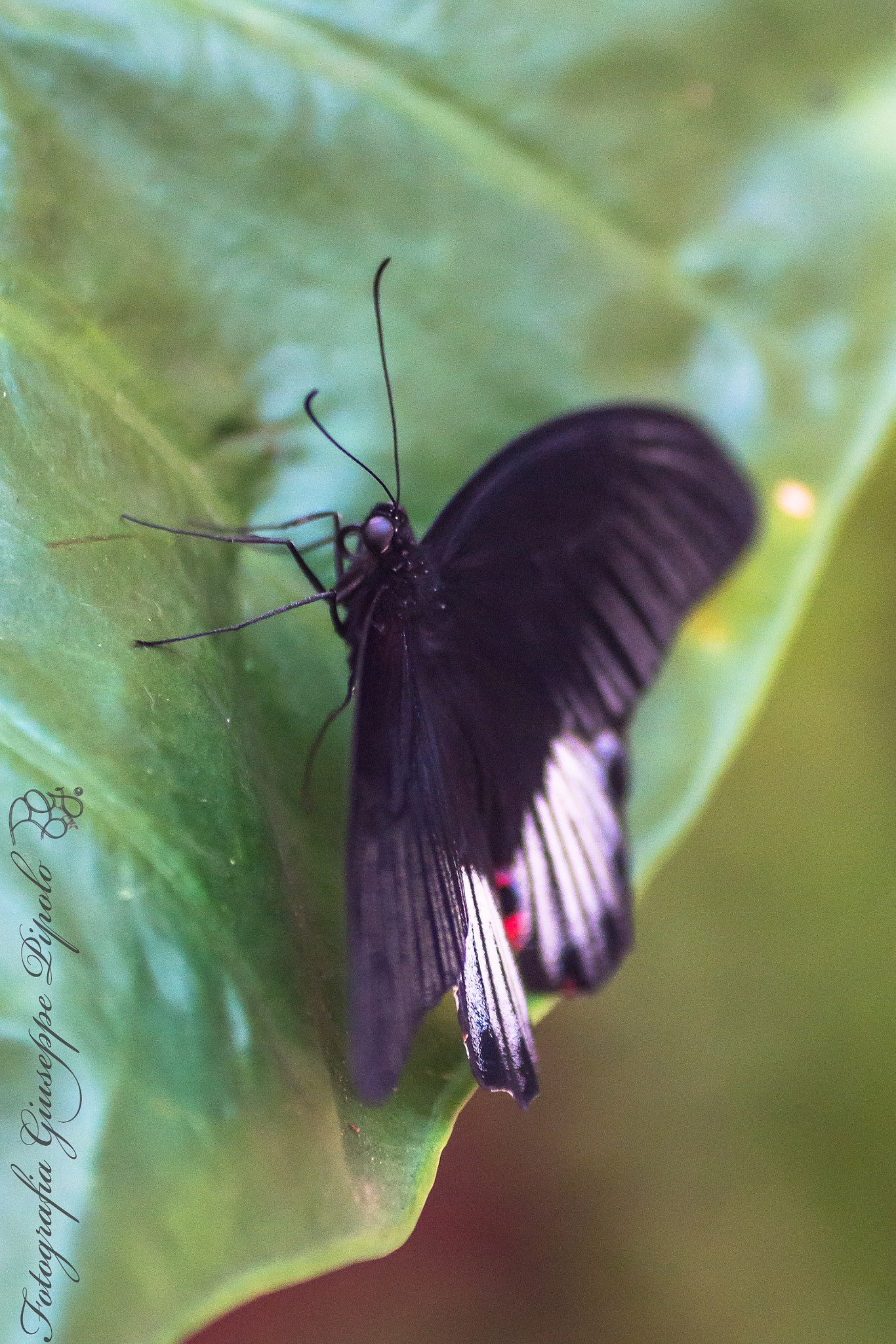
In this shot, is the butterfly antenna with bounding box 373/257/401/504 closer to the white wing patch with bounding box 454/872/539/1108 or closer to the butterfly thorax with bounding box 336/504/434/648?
the butterfly thorax with bounding box 336/504/434/648

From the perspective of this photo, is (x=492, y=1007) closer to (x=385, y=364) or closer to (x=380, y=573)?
(x=380, y=573)

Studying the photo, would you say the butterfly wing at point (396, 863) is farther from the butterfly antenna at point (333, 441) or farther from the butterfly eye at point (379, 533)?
the butterfly antenna at point (333, 441)

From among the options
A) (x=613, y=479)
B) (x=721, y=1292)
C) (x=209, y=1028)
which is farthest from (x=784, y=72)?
(x=721, y=1292)

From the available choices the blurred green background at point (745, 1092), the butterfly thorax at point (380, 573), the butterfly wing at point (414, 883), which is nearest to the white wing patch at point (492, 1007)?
the butterfly wing at point (414, 883)

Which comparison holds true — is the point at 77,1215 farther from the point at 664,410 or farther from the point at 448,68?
the point at 448,68

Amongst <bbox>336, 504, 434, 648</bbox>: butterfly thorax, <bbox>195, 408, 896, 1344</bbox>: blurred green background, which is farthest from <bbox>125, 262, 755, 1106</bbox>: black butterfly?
<bbox>195, 408, 896, 1344</bbox>: blurred green background

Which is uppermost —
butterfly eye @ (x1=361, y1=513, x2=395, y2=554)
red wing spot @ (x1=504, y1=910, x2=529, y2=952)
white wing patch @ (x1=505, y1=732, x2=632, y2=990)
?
butterfly eye @ (x1=361, y1=513, x2=395, y2=554)
